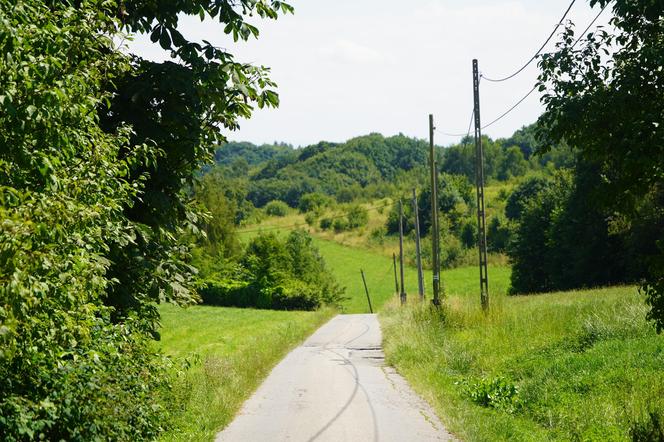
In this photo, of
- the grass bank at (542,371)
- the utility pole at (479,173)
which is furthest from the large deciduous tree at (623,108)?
the utility pole at (479,173)

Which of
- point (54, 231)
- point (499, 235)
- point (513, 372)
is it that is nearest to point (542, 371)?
point (513, 372)

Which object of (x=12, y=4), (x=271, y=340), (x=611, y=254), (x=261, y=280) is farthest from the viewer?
(x=261, y=280)

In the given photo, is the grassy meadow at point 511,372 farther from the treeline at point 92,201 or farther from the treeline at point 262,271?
the treeline at point 262,271

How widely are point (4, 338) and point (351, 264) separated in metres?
88.5

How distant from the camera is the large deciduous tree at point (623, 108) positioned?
8.43 m

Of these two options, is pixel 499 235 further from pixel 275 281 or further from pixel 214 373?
pixel 214 373

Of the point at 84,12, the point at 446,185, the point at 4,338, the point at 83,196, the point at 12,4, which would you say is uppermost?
the point at 446,185

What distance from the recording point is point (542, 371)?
13.6 m

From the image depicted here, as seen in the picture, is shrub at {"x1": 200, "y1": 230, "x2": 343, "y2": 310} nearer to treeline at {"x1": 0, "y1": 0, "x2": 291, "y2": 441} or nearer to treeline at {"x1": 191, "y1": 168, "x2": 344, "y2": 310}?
treeline at {"x1": 191, "y1": 168, "x2": 344, "y2": 310}

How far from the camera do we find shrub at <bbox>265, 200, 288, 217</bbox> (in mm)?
129500

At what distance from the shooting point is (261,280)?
61.9m

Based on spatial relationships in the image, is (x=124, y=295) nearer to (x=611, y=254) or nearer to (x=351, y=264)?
(x=611, y=254)

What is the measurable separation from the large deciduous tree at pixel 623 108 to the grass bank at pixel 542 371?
1.83 m

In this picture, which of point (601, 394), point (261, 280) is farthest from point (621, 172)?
point (261, 280)
